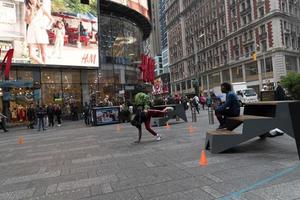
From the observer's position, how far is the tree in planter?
27.6m

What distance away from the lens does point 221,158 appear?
769 centimetres

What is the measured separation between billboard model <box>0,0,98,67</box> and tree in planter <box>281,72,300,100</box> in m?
17.7

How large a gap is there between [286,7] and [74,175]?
6346 centimetres

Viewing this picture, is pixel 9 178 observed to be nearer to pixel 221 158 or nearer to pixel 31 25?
pixel 221 158

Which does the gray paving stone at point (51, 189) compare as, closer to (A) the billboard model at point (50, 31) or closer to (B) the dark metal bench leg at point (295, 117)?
(B) the dark metal bench leg at point (295, 117)

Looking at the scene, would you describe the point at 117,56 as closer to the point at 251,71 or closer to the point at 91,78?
the point at 91,78

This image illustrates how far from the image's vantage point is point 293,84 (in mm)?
27922

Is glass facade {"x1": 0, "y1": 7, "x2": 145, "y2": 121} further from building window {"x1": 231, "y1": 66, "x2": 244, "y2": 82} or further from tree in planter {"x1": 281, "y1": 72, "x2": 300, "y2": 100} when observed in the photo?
building window {"x1": 231, "y1": 66, "x2": 244, "y2": 82}

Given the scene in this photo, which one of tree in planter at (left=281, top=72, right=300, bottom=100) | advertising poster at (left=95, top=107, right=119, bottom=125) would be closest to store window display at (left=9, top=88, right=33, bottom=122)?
advertising poster at (left=95, top=107, right=119, bottom=125)

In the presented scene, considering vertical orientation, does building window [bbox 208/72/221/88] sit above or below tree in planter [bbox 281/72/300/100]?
above

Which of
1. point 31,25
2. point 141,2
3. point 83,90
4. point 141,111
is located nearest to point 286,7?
point 141,2

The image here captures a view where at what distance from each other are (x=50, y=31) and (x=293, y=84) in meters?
21.4

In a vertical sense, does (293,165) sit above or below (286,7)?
below

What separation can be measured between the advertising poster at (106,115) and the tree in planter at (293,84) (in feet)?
46.9
